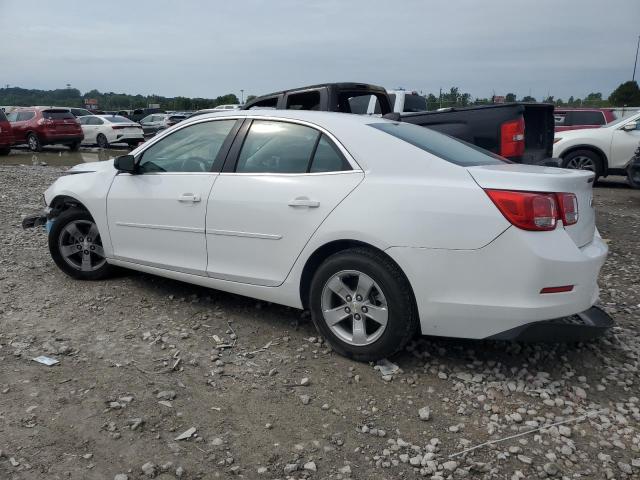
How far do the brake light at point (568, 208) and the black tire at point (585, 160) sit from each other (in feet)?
29.3

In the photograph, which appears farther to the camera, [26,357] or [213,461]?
[26,357]

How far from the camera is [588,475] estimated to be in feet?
8.21

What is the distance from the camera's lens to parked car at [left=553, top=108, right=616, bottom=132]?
48.3 feet

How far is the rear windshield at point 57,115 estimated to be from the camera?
19.9m

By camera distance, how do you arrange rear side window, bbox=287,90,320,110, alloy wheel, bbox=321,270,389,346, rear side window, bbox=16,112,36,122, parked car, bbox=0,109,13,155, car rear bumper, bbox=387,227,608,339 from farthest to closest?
1. rear side window, bbox=16,112,36,122
2. parked car, bbox=0,109,13,155
3. rear side window, bbox=287,90,320,110
4. alloy wheel, bbox=321,270,389,346
5. car rear bumper, bbox=387,227,608,339

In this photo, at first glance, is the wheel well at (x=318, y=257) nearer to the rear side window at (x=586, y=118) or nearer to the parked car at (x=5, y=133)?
the rear side window at (x=586, y=118)

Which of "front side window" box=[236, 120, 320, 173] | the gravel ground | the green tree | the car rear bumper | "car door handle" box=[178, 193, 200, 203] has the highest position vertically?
the green tree

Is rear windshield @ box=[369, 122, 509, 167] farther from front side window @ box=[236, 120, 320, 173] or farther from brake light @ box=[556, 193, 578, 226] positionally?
brake light @ box=[556, 193, 578, 226]

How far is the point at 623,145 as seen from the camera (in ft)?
35.9

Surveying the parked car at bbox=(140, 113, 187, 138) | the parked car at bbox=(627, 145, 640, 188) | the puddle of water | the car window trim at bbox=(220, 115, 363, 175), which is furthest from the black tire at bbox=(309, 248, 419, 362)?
the parked car at bbox=(140, 113, 187, 138)

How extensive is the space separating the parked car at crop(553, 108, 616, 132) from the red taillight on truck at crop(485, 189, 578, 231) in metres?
12.8

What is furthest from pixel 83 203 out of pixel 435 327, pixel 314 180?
pixel 435 327

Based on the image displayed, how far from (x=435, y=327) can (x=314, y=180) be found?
1196 mm

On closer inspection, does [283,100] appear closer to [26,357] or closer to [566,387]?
[26,357]
